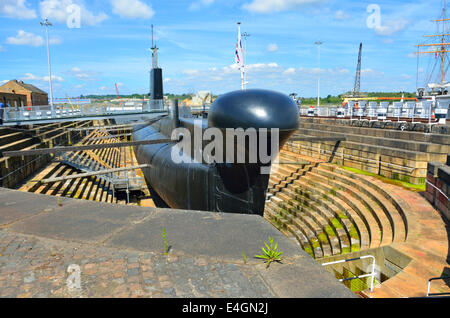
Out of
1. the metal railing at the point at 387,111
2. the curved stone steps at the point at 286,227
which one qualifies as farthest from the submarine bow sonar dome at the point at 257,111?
the metal railing at the point at 387,111

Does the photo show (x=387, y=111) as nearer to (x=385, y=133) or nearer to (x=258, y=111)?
(x=385, y=133)

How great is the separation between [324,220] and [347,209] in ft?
3.17

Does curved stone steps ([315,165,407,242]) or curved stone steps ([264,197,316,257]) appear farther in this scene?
curved stone steps ([264,197,316,257])

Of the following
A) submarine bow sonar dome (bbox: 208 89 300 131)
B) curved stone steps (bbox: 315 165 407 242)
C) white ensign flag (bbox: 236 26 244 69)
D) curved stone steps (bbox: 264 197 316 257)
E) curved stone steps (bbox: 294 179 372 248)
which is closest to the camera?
submarine bow sonar dome (bbox: 208 89 300 131)

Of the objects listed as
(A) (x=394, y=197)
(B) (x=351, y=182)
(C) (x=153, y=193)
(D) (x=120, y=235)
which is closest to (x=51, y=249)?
(D) (x=120, y=235)

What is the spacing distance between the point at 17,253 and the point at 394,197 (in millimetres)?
9968

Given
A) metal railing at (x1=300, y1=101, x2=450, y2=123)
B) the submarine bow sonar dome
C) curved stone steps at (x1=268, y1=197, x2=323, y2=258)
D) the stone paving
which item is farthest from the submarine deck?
metal railing at (x1=300, y1=101, x2=450, y2=123)

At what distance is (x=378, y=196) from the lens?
10.4 m

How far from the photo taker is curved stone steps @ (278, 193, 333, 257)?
32.8ft

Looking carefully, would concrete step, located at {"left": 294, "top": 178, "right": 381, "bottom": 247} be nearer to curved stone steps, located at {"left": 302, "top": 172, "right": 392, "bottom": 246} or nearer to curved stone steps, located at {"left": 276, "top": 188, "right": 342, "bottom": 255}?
curved stone steps, located at {"left": 302, "top": 172, "right": 392, "bottom": 246}

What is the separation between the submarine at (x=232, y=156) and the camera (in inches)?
228

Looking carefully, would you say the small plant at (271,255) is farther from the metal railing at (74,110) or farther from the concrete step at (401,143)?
the metal railing at (74,110)

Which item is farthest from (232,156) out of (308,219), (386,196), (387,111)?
(387,111)
